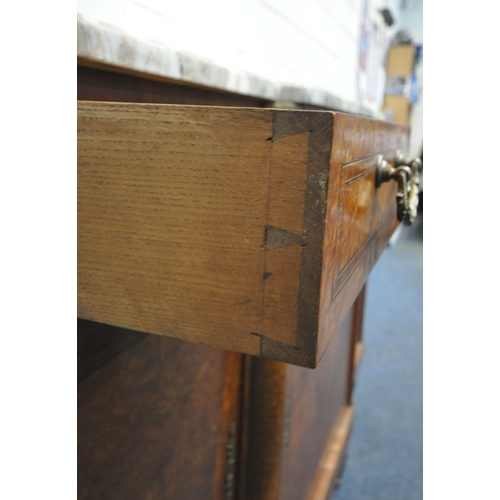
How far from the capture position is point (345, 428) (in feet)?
4.91

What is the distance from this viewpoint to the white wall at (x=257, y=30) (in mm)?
757

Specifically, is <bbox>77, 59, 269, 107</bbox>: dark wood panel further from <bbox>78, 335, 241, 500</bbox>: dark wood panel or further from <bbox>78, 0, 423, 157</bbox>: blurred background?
<bbox>78, 335, 241, 500</bbox>: dark wood panel

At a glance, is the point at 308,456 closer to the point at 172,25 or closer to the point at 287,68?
the point at 172,25

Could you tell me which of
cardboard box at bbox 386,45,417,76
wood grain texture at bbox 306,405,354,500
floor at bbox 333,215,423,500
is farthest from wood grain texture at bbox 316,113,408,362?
cardboard box at bbox 386,45,417,76

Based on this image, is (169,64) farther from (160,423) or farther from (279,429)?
(279,429)

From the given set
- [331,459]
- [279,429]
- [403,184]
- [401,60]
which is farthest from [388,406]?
[401,60]

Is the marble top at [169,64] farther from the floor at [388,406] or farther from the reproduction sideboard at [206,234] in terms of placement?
the floor at [388,406]

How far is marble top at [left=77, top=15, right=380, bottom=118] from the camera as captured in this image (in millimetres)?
518

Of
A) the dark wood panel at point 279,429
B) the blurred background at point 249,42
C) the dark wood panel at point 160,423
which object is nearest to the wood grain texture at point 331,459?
the dark wood panel at point 279,429

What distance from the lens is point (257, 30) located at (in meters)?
1.24

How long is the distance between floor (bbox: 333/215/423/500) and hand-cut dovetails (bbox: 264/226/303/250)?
1.47m

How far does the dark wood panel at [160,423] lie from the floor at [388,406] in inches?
36.9
